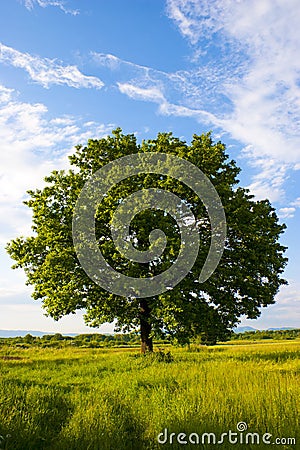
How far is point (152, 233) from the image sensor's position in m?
23.5

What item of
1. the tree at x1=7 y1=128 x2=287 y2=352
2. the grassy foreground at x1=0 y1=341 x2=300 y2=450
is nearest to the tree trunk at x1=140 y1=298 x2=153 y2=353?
the tree at x1=7 y1=128 x2=287 y2=352

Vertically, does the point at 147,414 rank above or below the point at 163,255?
below

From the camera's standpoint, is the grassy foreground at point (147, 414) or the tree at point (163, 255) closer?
the grassy foreground at point (147, 414)

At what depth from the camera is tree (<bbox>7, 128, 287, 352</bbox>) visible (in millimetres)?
23953

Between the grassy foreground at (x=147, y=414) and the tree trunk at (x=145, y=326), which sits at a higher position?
the tree trunk at (x=145, y=326)

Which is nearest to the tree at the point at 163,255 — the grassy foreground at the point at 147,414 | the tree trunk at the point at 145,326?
the tree trunk at the point at 145,326

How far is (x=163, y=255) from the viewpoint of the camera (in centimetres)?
2311

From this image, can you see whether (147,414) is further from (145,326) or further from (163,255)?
(145,326)

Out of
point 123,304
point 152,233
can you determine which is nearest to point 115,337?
point 123,304

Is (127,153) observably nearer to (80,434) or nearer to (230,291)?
(230,291)

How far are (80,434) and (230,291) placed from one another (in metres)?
19.3

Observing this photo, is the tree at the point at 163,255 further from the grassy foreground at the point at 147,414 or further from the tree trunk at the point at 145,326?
the grassy foreground at the point at 147,414

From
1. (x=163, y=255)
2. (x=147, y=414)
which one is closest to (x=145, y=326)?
(x=163, y=255)

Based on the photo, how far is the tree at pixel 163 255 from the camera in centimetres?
2395
